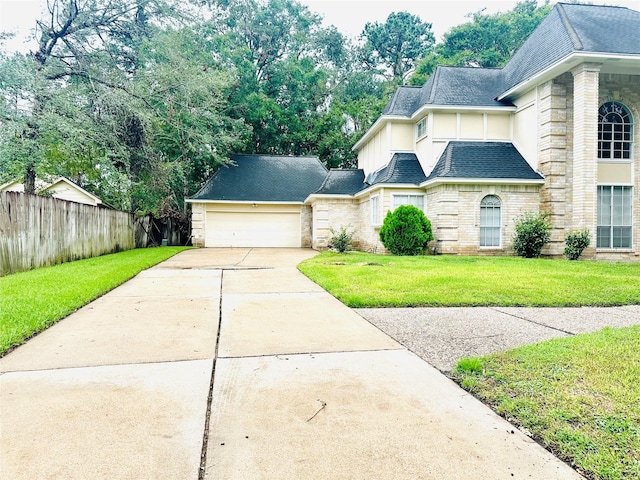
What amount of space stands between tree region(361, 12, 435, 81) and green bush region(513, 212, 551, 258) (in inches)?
1061

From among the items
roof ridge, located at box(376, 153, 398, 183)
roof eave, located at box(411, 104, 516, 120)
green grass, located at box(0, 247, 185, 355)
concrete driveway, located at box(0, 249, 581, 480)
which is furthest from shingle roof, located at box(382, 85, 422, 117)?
concrete driveway, located at box(0, 249, 581, 480)

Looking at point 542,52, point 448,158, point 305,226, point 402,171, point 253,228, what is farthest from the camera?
point 305,226

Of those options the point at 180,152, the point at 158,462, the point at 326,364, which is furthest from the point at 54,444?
the point at 180,152

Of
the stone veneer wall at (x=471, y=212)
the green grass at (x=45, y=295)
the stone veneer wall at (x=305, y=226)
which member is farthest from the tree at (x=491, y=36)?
the green grass at (x=45, y=295)

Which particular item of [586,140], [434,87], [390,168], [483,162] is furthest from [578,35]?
[390,168]

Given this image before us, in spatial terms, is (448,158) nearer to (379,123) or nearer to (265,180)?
(379,123)

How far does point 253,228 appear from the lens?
19.2 meters

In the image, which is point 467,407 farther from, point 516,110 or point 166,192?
point 166,192

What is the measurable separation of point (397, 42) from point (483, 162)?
2714cm

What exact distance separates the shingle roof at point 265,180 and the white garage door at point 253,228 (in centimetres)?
79

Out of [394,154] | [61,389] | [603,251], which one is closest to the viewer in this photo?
[61,389]

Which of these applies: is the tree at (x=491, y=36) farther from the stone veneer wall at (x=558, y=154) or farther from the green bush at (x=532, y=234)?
the green bush at (x=532, y=234)

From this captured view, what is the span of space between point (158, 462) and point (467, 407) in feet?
5.64

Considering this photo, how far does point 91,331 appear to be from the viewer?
13.0 ft
